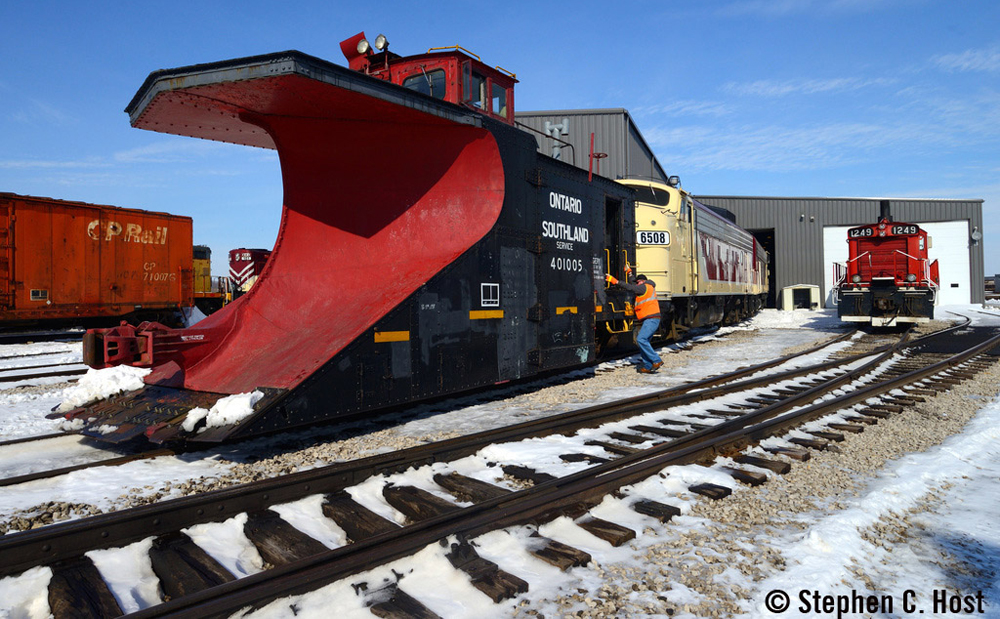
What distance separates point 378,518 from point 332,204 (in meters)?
4.17

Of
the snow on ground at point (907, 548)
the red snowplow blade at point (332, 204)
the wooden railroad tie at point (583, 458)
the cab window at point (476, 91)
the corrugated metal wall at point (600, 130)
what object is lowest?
the snow on ground at point (907, 548)

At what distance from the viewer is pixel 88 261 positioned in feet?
48.5

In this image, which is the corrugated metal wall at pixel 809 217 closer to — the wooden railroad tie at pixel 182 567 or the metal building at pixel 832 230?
the metal building at pixel 832 230

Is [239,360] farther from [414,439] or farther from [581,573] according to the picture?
[581,573]

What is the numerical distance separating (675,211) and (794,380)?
5179mm

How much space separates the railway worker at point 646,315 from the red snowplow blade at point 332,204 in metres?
3.87

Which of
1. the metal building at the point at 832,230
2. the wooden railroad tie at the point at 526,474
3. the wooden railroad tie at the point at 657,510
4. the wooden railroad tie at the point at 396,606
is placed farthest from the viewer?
the metal building at the point at 832,230

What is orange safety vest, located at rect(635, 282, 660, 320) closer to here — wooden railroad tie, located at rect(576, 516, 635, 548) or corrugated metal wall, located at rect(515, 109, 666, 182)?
wooden railroad tie, located at rect(576, 516, 635, 548)

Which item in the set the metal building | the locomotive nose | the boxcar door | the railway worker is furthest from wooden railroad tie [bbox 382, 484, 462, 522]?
the metal building

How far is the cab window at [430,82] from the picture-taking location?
22.9 feet

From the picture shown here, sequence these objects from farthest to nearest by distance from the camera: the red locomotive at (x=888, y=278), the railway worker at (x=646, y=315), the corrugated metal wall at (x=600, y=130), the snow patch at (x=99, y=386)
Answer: the corrugated metal wall at (x=600, y=130) < the red locomotive at (x=888, y=278) < the railway worker at (x=646, y=315) < the snow patch at (x=99, y=386)

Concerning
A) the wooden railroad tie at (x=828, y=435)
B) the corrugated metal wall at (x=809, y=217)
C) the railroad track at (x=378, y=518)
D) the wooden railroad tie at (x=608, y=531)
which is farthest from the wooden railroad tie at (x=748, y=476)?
the corrugated metal wall at (x=809, y=217)

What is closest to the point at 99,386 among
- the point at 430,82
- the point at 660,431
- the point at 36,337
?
the point at 430,82

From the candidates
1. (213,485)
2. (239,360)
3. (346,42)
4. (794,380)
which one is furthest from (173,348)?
(794,380)
